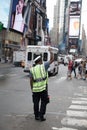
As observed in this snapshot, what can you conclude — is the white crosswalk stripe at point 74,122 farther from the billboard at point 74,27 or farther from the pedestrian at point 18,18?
the billboard at point 74,27

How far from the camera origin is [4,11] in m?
74.8

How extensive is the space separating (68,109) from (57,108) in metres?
0.39

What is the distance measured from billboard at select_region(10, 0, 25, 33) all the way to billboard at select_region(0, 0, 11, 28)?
101 inches

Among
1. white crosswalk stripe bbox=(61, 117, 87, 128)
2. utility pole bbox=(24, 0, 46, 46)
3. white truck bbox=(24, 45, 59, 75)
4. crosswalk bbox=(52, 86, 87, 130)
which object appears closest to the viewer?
crosswalk bbox=(52, 86, 87, 130)

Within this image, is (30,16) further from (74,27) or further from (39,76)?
(74,27)

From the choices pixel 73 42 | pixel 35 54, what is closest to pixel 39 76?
pixel 35 54

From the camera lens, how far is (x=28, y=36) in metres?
99.2

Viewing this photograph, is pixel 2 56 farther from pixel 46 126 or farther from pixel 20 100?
pixel 46 126

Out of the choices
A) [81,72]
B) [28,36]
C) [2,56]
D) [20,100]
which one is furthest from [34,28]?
[20,100]

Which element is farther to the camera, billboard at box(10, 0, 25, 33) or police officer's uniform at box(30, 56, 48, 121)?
billboard at box(10, 0, 25, 33)

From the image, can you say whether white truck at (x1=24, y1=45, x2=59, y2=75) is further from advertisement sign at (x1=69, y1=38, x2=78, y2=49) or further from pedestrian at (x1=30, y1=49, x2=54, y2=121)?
advertisement sign at (x1=69, y1=38, x2=78, y2=49)

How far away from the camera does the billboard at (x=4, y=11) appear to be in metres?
72.3

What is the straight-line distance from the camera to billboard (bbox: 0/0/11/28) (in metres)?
72.3

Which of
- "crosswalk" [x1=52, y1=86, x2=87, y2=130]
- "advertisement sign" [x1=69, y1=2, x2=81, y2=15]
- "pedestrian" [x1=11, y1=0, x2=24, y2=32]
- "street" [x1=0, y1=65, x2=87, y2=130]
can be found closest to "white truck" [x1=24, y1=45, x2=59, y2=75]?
"street" [x1=0, y1=65, x2=87, y2=130]
